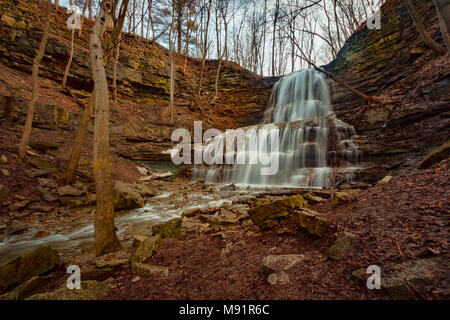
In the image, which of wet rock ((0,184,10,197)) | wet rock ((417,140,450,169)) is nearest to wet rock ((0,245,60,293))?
wet rock ((0,184,10,197))

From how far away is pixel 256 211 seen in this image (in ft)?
11.0

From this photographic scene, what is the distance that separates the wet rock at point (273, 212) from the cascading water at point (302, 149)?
18.4ft

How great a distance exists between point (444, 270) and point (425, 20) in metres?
15.8

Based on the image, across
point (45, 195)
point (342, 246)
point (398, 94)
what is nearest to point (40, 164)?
point (45, 195)

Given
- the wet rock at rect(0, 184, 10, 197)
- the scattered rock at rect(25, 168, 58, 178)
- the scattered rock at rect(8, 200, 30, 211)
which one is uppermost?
the scattered rock at rect(25, 168, 58, 178)

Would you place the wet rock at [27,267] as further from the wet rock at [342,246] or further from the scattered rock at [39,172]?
the scattered rock at [39,172]

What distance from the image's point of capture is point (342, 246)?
1.93 meters

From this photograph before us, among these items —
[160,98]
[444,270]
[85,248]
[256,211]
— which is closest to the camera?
[444,270]

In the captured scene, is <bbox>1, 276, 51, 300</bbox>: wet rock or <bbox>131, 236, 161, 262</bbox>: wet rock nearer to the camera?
<bbox>1, 276, 51, 300</bbox>: wet rock

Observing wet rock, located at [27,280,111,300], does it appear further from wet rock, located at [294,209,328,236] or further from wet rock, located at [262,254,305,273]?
wet rock, located at [294,209,328,236]

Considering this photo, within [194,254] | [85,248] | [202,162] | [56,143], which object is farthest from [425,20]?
[56,143]

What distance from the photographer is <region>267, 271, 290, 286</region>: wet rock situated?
66.9 inches

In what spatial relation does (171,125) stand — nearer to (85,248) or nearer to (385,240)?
(85,248)

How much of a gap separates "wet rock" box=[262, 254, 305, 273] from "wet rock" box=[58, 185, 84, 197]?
22.8ft
